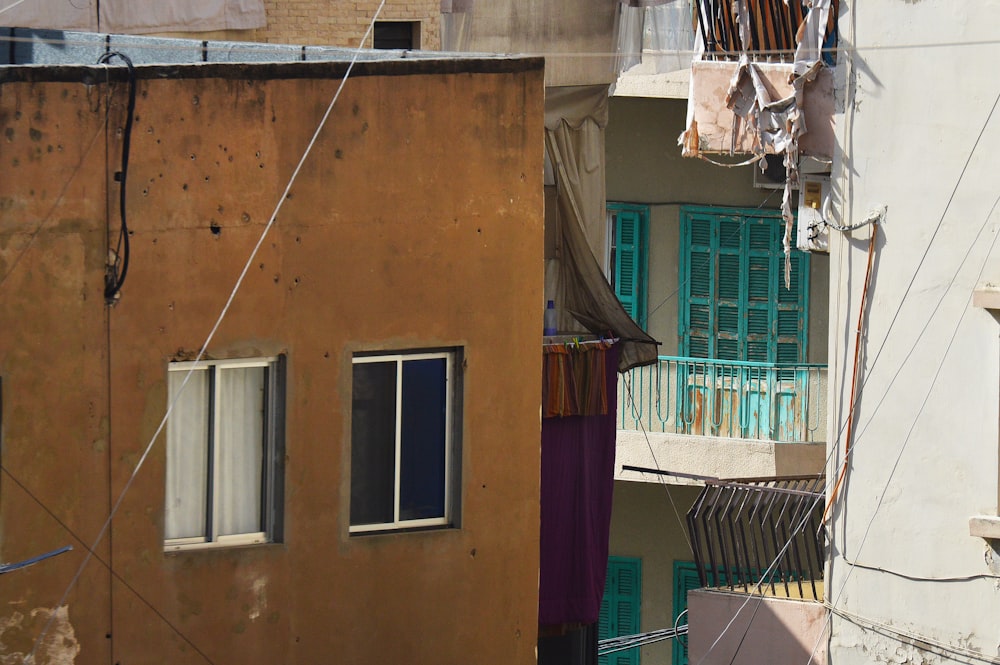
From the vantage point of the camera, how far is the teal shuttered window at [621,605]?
65.1 ft

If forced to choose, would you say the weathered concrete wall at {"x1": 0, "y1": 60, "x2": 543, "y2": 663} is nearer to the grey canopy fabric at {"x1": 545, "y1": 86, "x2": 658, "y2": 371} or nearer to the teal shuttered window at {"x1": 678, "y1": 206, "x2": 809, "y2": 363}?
the grey canopy fabric at {"x1": 545, "y1": 86, "x2": 658, "y2": 371}

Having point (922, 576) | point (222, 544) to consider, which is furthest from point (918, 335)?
point (222, 544)

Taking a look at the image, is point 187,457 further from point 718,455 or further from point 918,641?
point 718,455

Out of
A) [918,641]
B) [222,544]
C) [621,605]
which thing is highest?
[222,544]

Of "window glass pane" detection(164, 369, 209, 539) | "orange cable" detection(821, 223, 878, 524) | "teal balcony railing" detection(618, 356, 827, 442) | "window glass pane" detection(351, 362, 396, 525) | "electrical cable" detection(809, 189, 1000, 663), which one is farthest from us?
"teal balcony railing" detection(618, 356, 827, 442)

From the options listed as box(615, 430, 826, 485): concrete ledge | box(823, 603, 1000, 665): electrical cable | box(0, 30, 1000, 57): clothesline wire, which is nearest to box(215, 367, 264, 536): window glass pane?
box(0, 30, 1000, 57): clothesline wire

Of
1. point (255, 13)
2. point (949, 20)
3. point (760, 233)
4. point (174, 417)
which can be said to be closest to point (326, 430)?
point (174, 417)

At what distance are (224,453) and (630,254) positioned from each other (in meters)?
9.88

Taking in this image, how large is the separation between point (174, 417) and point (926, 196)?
225 inches

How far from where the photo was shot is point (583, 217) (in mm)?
14336

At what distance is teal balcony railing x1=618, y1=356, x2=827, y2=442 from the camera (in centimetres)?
1791

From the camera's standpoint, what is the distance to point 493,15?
44.9 feet

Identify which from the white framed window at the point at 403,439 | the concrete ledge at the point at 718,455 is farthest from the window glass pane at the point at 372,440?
the concrete ledge at the point at 718,455

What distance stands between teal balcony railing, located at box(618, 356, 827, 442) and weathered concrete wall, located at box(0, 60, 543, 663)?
6.84 meters
